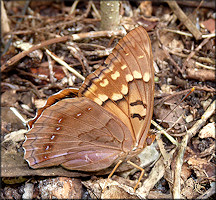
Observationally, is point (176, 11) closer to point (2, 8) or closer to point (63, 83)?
point (63, 83)

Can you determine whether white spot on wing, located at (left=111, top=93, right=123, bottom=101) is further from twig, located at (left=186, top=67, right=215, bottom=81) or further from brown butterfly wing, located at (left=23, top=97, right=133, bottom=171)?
twig, located at (left=186, top=67, right=215, bottom=81)

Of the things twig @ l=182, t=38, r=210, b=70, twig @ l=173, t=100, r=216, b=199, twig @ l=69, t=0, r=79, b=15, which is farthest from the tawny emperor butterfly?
twig @ l=69, t=0, r=79, b=15

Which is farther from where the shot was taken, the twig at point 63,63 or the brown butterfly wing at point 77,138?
the twig at point 63,63

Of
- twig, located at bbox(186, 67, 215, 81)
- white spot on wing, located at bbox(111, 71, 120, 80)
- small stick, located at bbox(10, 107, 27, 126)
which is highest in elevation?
white spot on wing, located at bbox(111, 71, 120, 80)

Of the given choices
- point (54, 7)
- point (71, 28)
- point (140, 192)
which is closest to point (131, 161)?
point (140, 192)

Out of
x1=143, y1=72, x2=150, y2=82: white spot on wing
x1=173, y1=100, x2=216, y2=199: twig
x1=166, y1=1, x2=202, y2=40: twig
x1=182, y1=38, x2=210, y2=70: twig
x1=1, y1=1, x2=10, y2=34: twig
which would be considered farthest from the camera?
x1=1, y1=1, x2=10, y2=34: twig

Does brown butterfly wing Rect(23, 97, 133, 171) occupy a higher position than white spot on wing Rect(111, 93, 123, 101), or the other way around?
white spot on wing Rect(111, 93, 123, 101)

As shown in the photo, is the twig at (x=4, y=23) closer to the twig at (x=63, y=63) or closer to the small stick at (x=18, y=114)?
the twig at (x=63, y=63)

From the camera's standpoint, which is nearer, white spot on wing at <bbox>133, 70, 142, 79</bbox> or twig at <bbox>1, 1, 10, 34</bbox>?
white spot on wing at <bbox>133, 70, 142, 79</bbox>

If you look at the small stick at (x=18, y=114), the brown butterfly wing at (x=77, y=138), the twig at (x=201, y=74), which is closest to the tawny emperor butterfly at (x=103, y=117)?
A: the brown butterfly wing at (x=77, y=138)
